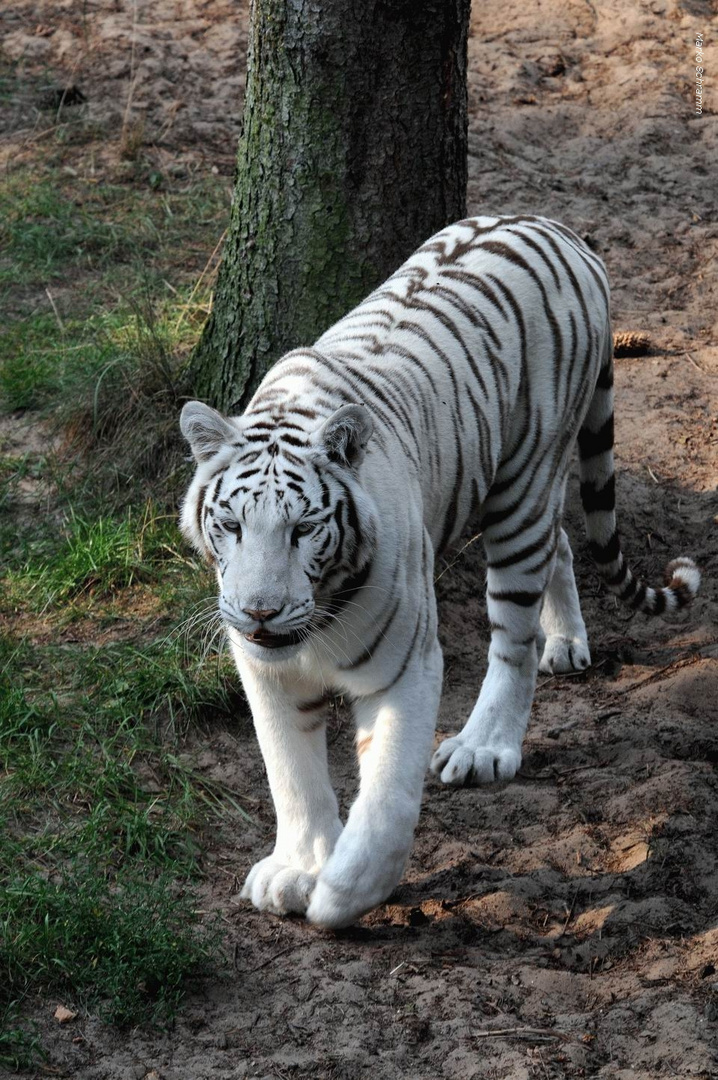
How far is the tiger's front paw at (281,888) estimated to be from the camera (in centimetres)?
338

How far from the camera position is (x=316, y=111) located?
4652mm

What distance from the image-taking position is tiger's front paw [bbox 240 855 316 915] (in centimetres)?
338

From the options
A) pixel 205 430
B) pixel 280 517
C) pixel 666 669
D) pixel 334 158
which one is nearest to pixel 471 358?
pixel 205 430

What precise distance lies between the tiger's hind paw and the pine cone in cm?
220

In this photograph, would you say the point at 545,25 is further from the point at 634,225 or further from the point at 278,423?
the point at 278,423

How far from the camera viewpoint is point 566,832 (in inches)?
151

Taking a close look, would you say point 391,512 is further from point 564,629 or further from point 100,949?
point 564,629

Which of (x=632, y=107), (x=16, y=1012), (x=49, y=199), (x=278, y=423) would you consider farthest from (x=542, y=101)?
(x=16, y=1012)

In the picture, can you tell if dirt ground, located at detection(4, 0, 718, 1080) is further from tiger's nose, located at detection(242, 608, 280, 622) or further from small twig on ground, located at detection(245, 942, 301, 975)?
tiger's nose, located at detection(242, 608, 280, 622)

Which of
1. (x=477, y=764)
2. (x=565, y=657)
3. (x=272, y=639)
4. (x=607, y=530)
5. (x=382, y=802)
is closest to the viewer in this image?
(x=272, y=639)

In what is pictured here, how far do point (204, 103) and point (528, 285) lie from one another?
15.7ft

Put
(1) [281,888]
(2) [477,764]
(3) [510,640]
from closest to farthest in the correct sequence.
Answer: (1) [281,888], (2) [477,764], (3) [510,640]

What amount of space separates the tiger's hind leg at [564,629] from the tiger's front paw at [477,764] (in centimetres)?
73

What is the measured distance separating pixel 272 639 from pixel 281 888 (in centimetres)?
78
